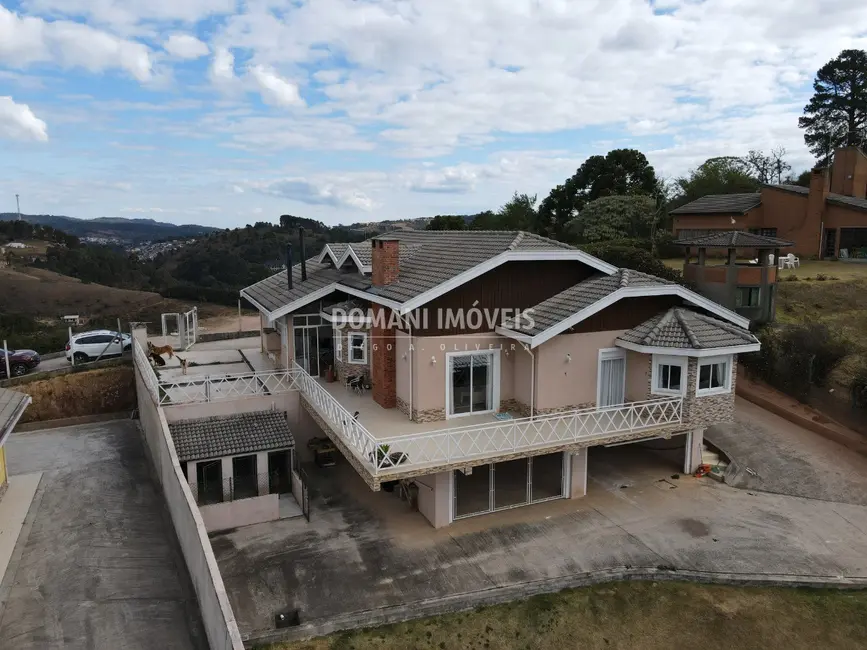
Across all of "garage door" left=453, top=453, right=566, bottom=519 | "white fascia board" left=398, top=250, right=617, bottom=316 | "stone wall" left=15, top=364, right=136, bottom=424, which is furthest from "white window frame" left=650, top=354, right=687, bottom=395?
"stone wall" left=15, top=364, right=136, bottom=424

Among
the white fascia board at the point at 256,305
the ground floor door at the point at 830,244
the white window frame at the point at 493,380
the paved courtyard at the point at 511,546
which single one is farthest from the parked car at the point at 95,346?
the ground floor door at the point at 830,244

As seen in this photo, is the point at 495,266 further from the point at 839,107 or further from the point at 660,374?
the point at 839,107

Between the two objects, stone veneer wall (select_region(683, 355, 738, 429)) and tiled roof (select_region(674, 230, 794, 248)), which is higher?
tiled roof (select_region(674, 230, 794, 248))

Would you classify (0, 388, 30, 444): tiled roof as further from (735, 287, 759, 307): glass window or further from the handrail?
(735, 287, 759, 307): glass window

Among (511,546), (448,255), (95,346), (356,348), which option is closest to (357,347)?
(356,348)

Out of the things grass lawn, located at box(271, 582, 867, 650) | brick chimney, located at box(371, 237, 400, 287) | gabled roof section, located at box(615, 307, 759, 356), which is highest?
brick chimney, located at box(371, 237, 400, 287)

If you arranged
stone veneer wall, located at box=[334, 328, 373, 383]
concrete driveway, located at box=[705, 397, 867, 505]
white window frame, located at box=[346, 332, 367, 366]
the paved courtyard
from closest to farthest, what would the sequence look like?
1. the paved courtyard
2. concrete driveway, located at box=[705, 397, 867, 505]
3. stone veneer wall, located at box=[334, 328, 373, 383]
4. white window frame, located at box=[346, 332, 367, 366]
